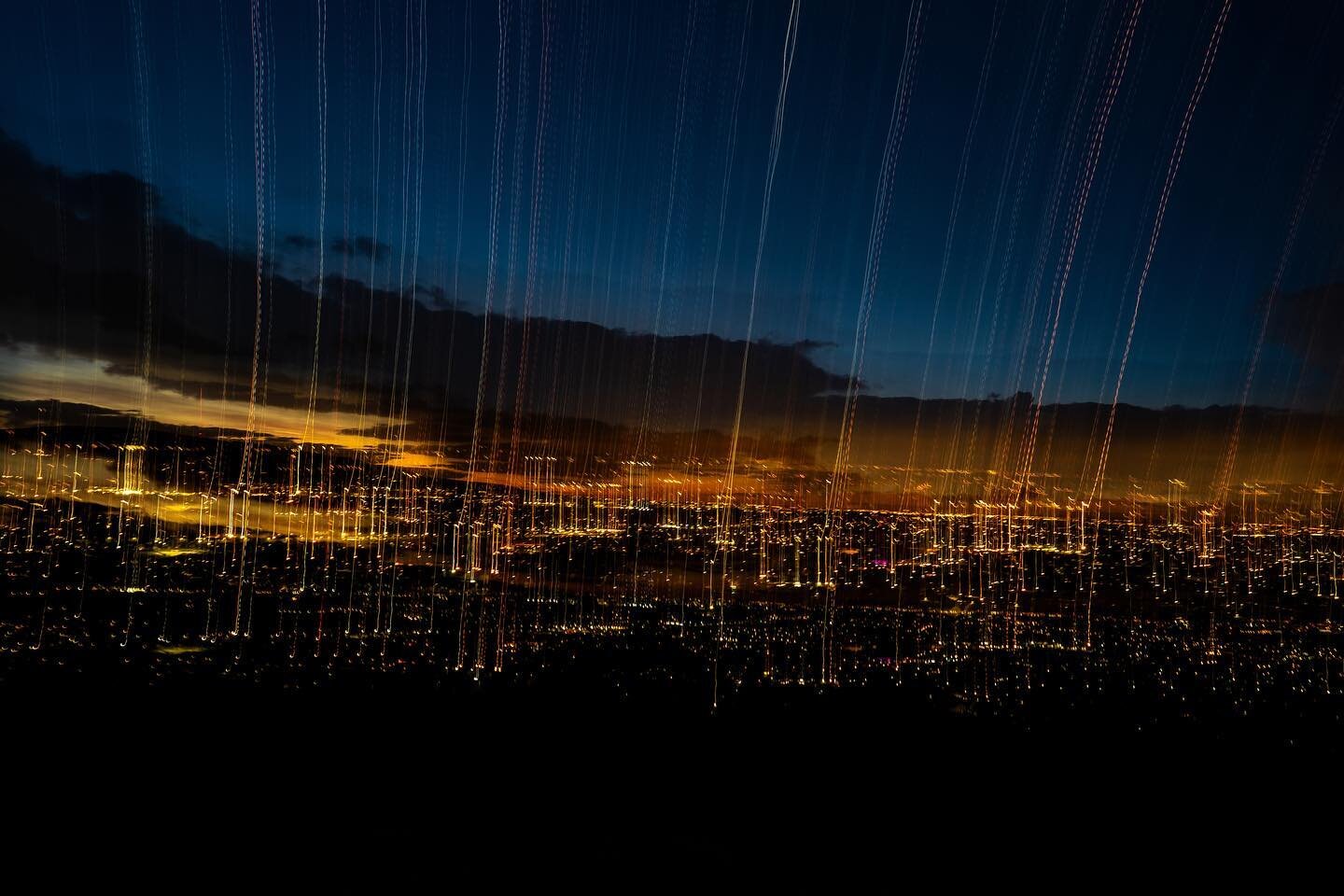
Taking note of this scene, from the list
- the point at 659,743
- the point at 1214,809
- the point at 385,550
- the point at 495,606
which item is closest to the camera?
the point at 1214,809

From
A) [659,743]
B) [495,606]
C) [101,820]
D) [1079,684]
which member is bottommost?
[495,606]

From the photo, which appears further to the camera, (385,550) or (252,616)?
(385,550)

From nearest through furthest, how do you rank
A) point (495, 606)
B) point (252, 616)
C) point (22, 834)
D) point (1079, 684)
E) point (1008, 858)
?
point (22, 834)
point (1008, 858)
point (1079, 684)
point (252, 616)
point (495, 606)

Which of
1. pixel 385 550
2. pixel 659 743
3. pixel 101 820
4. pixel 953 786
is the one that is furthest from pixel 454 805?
pixel 385 550

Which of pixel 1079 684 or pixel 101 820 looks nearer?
pixel 101 820

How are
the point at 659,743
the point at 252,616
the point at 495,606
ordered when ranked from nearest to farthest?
the point at 659,743 → the point at 252,616 → the point at 495,606

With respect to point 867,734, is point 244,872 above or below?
above

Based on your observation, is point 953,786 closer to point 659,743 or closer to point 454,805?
point 659,743

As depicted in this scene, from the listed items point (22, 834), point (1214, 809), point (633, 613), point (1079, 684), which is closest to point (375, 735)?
point (22, 834)

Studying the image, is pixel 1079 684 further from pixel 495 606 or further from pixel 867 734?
pixel 495 606
